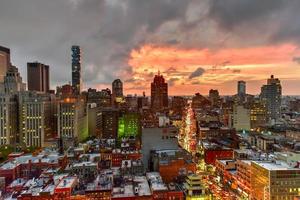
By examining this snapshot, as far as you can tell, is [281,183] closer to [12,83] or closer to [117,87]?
[12,83]

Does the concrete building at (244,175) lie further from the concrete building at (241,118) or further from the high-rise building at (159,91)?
the high-rise building at (159,91)

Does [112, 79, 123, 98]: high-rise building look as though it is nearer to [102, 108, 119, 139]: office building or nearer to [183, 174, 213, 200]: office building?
[102, 108, 119, 139]: office building

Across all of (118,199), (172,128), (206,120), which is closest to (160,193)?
(118,199)

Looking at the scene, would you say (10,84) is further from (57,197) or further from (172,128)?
(57,197)

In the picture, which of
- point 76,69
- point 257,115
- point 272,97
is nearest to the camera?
point 257,115

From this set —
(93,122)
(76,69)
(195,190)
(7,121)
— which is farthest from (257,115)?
(76,69)

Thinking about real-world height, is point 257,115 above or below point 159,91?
below

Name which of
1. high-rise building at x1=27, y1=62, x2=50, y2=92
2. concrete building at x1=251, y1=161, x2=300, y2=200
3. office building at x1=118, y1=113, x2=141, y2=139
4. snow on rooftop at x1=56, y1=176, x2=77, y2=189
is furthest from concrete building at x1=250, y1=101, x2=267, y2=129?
high-rise building at x1=27, y1=62, x2=50, y2=92
